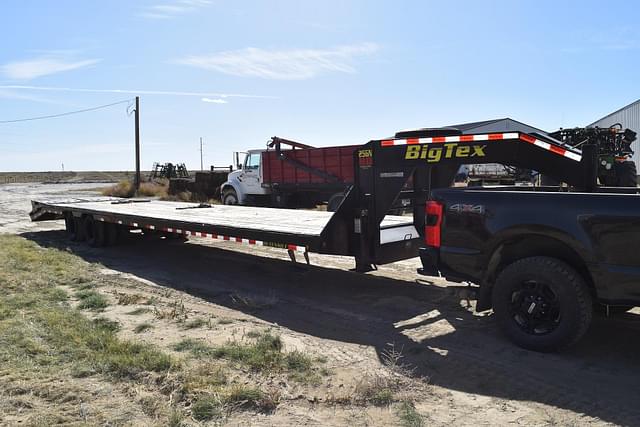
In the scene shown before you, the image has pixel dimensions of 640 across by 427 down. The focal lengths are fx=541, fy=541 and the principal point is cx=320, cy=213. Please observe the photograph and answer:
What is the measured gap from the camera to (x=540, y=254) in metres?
5.08

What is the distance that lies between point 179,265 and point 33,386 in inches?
227

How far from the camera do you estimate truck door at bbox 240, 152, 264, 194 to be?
2081 centimetres

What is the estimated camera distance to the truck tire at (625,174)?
11.7 meters

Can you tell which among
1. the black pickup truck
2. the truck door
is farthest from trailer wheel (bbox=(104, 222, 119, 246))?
the truck door

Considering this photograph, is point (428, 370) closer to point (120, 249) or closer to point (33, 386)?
point (33, 386)

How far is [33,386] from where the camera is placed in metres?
4.17

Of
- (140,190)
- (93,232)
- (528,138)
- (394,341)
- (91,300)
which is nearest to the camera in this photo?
(394,341)

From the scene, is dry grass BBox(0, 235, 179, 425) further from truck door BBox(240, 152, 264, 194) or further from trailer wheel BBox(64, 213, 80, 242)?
truck door BBox(240, 152, 264, 194)

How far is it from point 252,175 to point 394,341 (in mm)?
16232

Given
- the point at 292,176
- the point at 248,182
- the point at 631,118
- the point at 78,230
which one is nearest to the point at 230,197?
the point at 248,182

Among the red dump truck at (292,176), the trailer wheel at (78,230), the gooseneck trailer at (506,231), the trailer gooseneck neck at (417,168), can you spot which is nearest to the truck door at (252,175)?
the red dump truck at (292,176)

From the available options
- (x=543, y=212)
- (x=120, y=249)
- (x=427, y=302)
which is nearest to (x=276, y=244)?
(x=427, y=302)

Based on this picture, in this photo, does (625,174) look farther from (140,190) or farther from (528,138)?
(140,190)

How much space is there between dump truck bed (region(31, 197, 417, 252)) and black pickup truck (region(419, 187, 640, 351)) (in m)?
1.83
